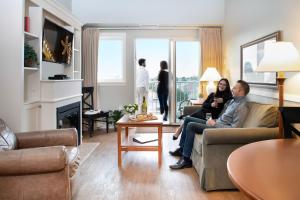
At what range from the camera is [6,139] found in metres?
2.47

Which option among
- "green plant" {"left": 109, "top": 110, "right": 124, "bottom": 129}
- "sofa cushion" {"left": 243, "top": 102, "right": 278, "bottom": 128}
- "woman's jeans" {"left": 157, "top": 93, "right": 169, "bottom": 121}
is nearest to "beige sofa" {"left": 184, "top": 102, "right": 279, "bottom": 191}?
"sofa cushion" {"left": 243, "top": 102, "right": 278, "bottom": 128}

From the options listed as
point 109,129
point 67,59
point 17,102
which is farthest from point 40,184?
point 109,129

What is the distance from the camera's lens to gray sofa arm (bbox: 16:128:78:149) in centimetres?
272

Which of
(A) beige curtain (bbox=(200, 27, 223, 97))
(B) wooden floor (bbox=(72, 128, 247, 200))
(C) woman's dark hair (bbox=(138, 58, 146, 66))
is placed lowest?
(B) wooden floor (bbox=(72, 128, 247, 200))

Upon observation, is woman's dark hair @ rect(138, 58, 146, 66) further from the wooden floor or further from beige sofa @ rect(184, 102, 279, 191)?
beige sofa @ rect(184, 102, 279, 191)

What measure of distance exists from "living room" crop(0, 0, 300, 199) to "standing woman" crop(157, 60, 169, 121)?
0.55 feet

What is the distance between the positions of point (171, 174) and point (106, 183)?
2.61ft

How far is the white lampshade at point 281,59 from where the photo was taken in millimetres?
2420

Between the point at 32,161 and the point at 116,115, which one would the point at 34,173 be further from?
the point at 116,115

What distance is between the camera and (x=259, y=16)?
3885 mm

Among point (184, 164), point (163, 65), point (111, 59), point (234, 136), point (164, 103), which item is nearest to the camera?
point (234, 136)

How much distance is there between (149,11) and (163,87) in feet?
5.63

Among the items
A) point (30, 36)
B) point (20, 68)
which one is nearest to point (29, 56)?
point (30, 36)

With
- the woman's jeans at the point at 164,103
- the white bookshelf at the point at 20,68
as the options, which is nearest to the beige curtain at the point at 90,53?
the woman's jeans at the point at 164,103
